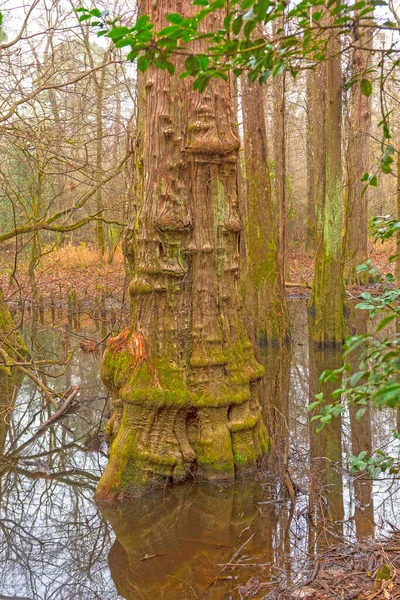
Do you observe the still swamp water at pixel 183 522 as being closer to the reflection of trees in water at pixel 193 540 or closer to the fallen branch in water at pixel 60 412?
the reflection of trees in water at pixel 193 540

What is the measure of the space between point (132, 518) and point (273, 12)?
359 centimetres

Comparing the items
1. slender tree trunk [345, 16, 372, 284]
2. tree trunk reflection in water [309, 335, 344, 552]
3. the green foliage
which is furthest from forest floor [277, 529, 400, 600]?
slender tree trunk [345, 16, 372, 284]

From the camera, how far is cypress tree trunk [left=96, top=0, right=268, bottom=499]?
4707 mm

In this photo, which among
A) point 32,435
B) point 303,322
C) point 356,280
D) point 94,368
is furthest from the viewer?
point 356,280

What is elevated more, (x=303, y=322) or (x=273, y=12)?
(x=273, y=12)

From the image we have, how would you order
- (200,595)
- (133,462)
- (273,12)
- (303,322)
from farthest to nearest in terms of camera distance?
(303,322)
(133,462)
(200,595)
(273,12)

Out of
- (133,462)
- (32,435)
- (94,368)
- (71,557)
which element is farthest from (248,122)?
(71,557)

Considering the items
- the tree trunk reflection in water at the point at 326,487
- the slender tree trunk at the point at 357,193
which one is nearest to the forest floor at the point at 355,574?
the tree trunk reflection in water at the point at 326,487

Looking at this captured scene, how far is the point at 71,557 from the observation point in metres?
3.89

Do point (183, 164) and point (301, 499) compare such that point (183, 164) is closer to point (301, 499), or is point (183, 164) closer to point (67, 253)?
point (301, 499)

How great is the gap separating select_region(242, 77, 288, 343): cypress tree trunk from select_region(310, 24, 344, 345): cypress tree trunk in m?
0.77

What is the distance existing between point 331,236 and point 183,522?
24.3 feet

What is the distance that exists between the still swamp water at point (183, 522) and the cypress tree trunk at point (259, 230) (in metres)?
4.71

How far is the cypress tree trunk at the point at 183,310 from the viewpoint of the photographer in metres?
4.71
